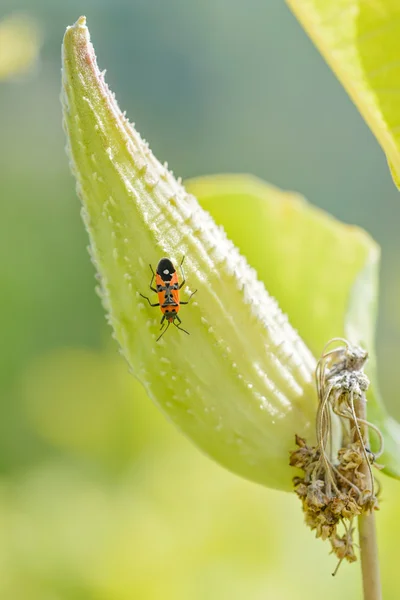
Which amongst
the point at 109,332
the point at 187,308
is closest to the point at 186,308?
the point at 187,308

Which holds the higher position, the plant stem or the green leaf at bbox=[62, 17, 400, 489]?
the green leaf at bbox=[62, 17, 400, 489]

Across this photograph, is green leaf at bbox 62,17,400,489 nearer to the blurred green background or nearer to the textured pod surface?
the textured pod surface

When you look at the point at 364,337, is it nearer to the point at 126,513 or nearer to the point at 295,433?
the point at 295,433

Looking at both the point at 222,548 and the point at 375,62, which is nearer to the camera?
the point at 375,62

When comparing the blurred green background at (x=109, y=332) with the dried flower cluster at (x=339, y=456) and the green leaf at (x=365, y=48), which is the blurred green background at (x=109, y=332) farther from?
the green leaf at (x=365, y=48)

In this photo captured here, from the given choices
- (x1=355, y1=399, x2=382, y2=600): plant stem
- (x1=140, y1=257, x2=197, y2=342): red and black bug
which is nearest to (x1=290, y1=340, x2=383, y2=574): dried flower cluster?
(x1=355, y1=399, x2=382, y2=600): plant stem

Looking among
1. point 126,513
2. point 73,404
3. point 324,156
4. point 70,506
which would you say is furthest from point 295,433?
point 324,156

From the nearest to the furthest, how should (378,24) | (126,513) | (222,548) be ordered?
(378,24) → (222,548) → (126,513)
